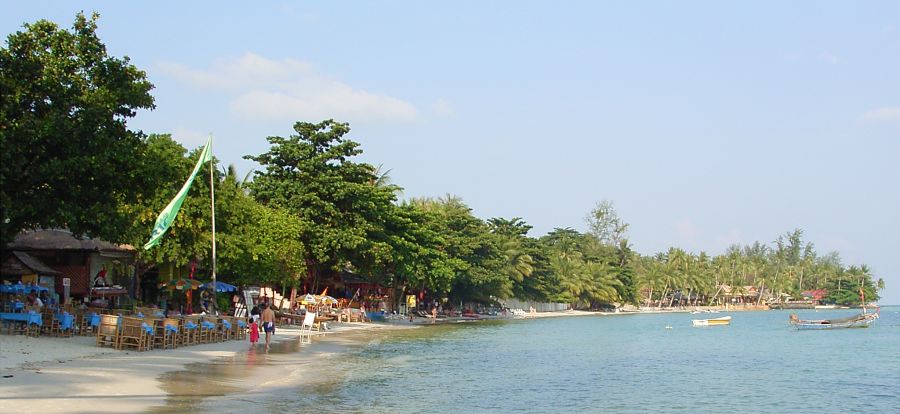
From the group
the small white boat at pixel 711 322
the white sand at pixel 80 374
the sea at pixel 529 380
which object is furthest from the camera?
the small white boat at pixel 711 322

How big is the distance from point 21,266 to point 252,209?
44.7 ft

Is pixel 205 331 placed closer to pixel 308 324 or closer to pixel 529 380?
pixel 308 324

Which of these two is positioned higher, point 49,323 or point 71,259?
point 71,259

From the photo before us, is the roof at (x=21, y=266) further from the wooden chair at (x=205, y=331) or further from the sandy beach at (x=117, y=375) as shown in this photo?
the wooden chair at (x=205, y=331)

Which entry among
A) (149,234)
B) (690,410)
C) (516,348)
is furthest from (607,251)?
(690,410)

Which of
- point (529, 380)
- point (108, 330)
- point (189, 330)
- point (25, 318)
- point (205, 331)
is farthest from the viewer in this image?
point (205, 331)

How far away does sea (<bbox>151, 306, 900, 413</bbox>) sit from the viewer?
19.6 meters

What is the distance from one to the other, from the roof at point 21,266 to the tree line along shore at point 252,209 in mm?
3595

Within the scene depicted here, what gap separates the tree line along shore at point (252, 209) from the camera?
2300cm

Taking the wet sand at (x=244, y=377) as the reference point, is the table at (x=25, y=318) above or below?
above

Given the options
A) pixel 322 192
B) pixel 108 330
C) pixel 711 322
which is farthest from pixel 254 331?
pixel 711 322

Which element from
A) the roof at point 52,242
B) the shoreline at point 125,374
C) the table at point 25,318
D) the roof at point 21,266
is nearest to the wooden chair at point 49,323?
the shoreline at point 125,374

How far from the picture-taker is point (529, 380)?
2681 cm

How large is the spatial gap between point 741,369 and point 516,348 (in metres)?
11.6
